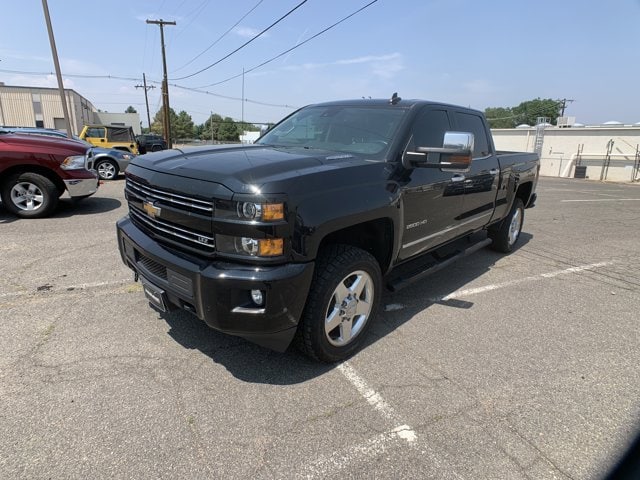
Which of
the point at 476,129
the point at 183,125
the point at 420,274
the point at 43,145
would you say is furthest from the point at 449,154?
the point at 183,125

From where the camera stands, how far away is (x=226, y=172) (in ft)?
8.19

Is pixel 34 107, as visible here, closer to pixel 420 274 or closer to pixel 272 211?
pixel 420 274

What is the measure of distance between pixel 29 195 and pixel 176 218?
5815mm

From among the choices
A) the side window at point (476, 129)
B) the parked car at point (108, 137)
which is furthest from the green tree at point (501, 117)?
the side window at point (476, 129)

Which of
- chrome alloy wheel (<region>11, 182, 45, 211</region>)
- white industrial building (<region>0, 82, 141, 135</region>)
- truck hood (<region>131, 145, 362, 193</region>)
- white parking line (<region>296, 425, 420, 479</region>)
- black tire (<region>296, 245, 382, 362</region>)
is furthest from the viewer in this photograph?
white industrial building (<region>0, 82, 141, 135</region>)

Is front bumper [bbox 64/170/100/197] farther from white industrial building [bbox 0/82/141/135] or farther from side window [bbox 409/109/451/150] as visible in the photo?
white industrial building [bbox 0/82/141/135]

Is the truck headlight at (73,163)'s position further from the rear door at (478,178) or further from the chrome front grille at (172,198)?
the rear door at (478,178)

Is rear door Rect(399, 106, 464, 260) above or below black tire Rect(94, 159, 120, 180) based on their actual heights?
above

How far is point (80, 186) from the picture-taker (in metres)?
7.10

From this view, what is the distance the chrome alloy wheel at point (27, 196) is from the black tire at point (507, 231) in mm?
7320

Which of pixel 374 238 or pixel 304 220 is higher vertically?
pixel 304 220

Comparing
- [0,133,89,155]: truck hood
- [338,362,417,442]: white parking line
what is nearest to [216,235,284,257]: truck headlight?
[338,362,417,442]: white parking line

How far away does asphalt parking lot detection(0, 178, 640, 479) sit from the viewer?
6.87 ft

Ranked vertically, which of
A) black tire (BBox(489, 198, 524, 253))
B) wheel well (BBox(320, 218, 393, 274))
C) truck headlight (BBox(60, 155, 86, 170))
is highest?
truck headlight (BBox(60, 155, 86, 170))
